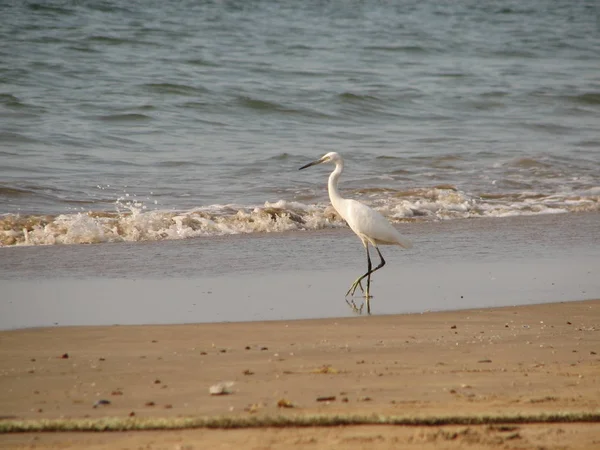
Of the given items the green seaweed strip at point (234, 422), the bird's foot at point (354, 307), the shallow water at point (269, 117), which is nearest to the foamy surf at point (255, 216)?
the shallow water at point (269, 117)

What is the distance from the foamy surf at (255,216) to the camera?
9.62m

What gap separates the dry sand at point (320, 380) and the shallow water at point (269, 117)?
4446 millimetres

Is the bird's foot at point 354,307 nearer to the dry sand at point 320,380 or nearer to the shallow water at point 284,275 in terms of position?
the shallow water at point 284,275

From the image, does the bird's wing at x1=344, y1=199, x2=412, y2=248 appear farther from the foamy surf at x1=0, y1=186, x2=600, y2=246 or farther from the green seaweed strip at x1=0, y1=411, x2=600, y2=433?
the green seaweed strip at x1=0, y1=411, x2=600, y2=433

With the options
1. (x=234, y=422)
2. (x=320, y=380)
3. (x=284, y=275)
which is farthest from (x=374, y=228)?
(x=234, y=422)

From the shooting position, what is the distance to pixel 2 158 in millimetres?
13172

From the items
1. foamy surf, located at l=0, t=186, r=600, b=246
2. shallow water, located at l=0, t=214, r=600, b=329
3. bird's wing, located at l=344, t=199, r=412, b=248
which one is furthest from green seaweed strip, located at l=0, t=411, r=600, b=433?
foamy surf, located at l=0, t=186, r=600, b=246

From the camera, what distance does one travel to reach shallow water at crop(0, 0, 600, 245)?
446 inches

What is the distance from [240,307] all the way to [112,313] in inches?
33.4

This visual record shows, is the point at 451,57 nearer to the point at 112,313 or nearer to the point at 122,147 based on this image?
the point at 122,147

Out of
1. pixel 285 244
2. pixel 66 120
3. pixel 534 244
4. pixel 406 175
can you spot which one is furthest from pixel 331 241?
pixel 66 120

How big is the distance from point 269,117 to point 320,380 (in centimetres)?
1322

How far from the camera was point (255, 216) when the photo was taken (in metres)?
10.5

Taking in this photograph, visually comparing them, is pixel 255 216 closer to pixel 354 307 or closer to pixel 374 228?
pixel 374 228
